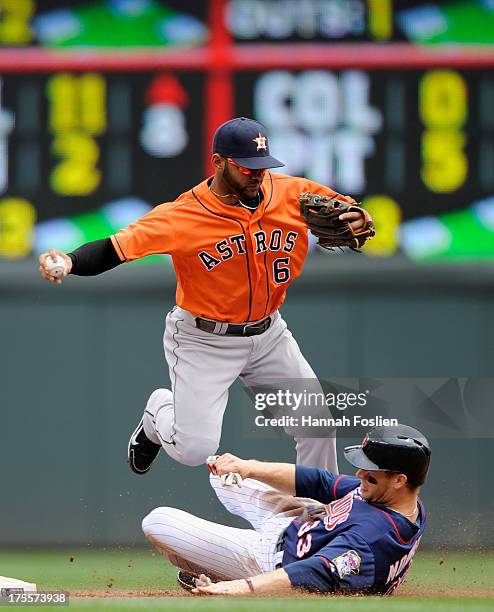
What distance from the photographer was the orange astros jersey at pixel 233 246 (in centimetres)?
483

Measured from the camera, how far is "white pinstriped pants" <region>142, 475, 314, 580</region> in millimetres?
4176

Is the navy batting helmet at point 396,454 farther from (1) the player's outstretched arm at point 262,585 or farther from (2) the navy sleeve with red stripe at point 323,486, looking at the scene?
(1) the player's outstretched arm at point 262,585

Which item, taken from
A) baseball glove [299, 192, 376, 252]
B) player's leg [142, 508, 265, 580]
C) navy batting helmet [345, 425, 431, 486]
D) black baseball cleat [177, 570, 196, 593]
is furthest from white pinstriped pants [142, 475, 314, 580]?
baseball glove [299, 192, 376, 252]

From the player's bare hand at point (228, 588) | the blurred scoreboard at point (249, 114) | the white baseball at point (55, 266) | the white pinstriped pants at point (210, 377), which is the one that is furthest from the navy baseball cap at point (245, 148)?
the blurred scoreboard at point (249, 114)

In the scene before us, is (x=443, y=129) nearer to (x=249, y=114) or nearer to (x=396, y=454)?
(x=249, y=114)

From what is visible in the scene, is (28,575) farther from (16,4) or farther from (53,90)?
(16,4)

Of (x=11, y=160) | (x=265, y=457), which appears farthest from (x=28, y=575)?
(x=11, y=160)

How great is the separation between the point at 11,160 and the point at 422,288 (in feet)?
7.37

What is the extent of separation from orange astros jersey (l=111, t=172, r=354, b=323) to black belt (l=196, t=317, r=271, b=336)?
0.08 feet

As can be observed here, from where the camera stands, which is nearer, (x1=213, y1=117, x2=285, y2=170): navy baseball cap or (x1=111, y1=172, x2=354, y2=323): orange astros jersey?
(x1=213, y1=117, x2=285, y2=170): navy baseball cap

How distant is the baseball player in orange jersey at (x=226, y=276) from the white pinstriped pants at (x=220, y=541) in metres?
0.70

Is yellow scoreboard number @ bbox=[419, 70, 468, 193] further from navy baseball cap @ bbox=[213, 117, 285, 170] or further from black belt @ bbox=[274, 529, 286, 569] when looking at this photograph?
black belt @ bbox=[274, 529, 286, 569]

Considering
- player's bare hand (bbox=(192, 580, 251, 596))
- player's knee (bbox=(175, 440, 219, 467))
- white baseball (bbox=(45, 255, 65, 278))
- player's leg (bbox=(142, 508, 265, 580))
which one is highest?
white baseball (bbox=(45, 255, 65, 278))

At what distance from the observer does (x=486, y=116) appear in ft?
23.2
